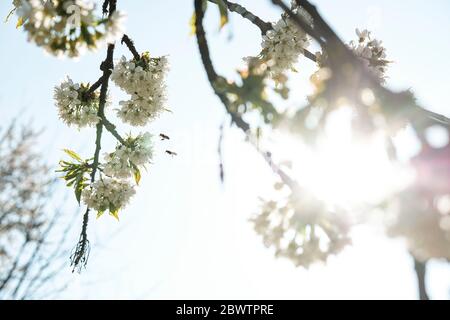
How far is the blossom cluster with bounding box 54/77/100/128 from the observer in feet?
11.3

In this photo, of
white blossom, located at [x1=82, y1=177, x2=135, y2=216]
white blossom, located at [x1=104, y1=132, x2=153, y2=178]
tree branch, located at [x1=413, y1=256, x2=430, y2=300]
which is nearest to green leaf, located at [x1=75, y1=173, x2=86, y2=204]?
white blossom, located at [x1=82, y1=177, x2=135, y2=216]

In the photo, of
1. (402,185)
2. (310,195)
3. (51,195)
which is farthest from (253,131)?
(51,195)

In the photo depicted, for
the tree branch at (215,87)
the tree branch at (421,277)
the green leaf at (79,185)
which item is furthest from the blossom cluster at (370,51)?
the green leaf at (79,185)

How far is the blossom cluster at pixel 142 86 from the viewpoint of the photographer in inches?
131

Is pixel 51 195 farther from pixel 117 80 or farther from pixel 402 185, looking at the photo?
pixel 402 185

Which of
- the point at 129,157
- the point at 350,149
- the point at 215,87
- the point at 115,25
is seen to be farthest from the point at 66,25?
the point at 129,157

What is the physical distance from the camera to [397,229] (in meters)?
1.09

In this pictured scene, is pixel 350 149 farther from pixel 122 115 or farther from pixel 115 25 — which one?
pixel 122 115

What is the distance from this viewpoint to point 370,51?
289 centimetres

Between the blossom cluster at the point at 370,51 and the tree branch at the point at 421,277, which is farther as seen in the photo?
the blossom cluster at the point at 370,51

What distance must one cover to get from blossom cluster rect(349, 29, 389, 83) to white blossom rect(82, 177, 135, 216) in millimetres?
2154

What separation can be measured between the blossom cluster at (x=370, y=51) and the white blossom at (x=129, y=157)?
1.84 meters

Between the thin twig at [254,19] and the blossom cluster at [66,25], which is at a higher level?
the thin twig at [254,19]

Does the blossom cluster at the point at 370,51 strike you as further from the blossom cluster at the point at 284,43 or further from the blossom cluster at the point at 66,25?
the blossom cluster at the point at 66,25
